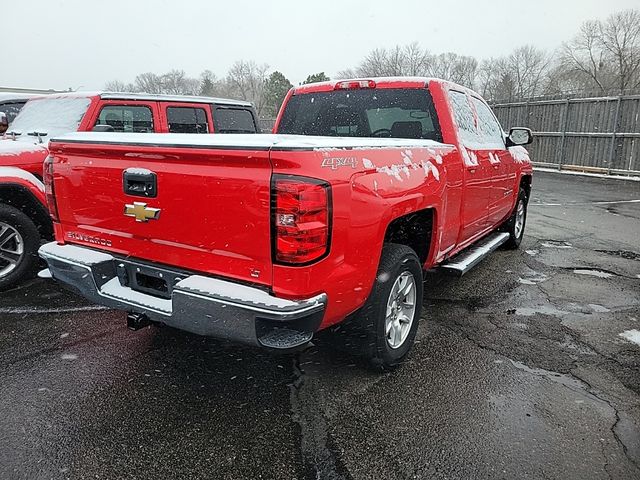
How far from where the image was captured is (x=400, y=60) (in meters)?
56.4

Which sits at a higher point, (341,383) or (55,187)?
(55,187)

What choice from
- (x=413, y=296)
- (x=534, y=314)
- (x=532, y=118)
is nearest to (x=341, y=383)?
(x=413, y=296)

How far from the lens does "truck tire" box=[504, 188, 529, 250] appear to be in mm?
6328

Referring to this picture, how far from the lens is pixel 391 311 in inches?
127

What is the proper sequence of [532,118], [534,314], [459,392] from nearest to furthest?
[459,392]
[534,314]
[532,118]

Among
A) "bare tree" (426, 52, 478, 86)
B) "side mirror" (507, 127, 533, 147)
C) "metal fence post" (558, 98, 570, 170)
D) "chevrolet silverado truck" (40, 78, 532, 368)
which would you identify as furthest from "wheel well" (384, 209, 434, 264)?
"bare tree" (426, 52, 478, 86)

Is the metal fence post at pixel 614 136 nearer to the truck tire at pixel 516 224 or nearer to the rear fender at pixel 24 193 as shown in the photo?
the truck tire at pixel 516 224

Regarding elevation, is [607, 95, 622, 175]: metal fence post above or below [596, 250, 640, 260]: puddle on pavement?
above

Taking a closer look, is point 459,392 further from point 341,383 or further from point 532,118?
point 532,118

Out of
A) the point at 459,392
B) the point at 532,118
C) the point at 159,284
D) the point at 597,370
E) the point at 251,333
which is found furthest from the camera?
the point at 532,118

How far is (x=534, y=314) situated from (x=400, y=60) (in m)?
56.8

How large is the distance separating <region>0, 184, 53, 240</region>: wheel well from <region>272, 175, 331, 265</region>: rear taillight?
353 centimetres

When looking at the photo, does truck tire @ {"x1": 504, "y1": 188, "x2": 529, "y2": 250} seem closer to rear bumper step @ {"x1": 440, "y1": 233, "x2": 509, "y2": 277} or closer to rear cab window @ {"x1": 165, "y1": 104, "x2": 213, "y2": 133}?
rear bumper step @ {"x1": 440, "y1": 233, "x2": 509, "y2": 277}

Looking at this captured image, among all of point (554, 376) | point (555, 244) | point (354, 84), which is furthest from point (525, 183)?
point (554, 376)
